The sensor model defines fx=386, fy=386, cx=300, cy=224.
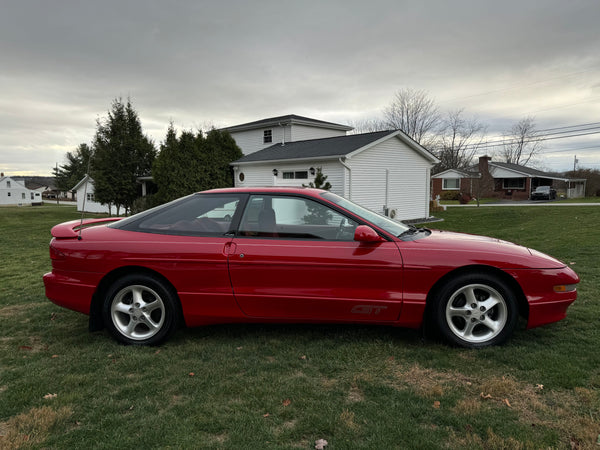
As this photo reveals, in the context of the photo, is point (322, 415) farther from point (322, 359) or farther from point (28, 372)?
point (28, 372)

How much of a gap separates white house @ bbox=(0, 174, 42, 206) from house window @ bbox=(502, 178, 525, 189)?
81821mm

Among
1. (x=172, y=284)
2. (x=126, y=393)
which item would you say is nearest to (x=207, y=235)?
(x=172, y=284)

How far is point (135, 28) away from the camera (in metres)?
10.9

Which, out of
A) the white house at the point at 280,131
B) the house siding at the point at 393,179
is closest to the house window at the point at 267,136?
the white house at the point at 280,131

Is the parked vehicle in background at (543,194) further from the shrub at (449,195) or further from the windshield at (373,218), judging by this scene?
the windshield at (373,218)

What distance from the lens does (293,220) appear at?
3678 millimetres

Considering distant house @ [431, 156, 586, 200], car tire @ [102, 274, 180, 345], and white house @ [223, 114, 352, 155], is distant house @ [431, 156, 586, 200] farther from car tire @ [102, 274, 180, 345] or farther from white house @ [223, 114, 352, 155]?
car tire @ [102, 274, 180, 345]

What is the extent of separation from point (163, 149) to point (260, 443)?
20.1m

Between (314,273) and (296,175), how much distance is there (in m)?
15.7

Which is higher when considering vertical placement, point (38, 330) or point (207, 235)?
point (207, 235)

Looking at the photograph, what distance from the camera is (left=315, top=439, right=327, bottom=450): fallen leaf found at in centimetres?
217

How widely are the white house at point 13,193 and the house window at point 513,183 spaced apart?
268 ft

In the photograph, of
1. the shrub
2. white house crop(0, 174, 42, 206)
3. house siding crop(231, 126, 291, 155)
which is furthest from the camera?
white house crop(0, 174, 42, 206)

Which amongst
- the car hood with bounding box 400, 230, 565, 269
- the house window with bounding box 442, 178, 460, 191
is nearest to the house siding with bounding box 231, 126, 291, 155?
→ the car hood with bounding box 400, 230, 565, 269
